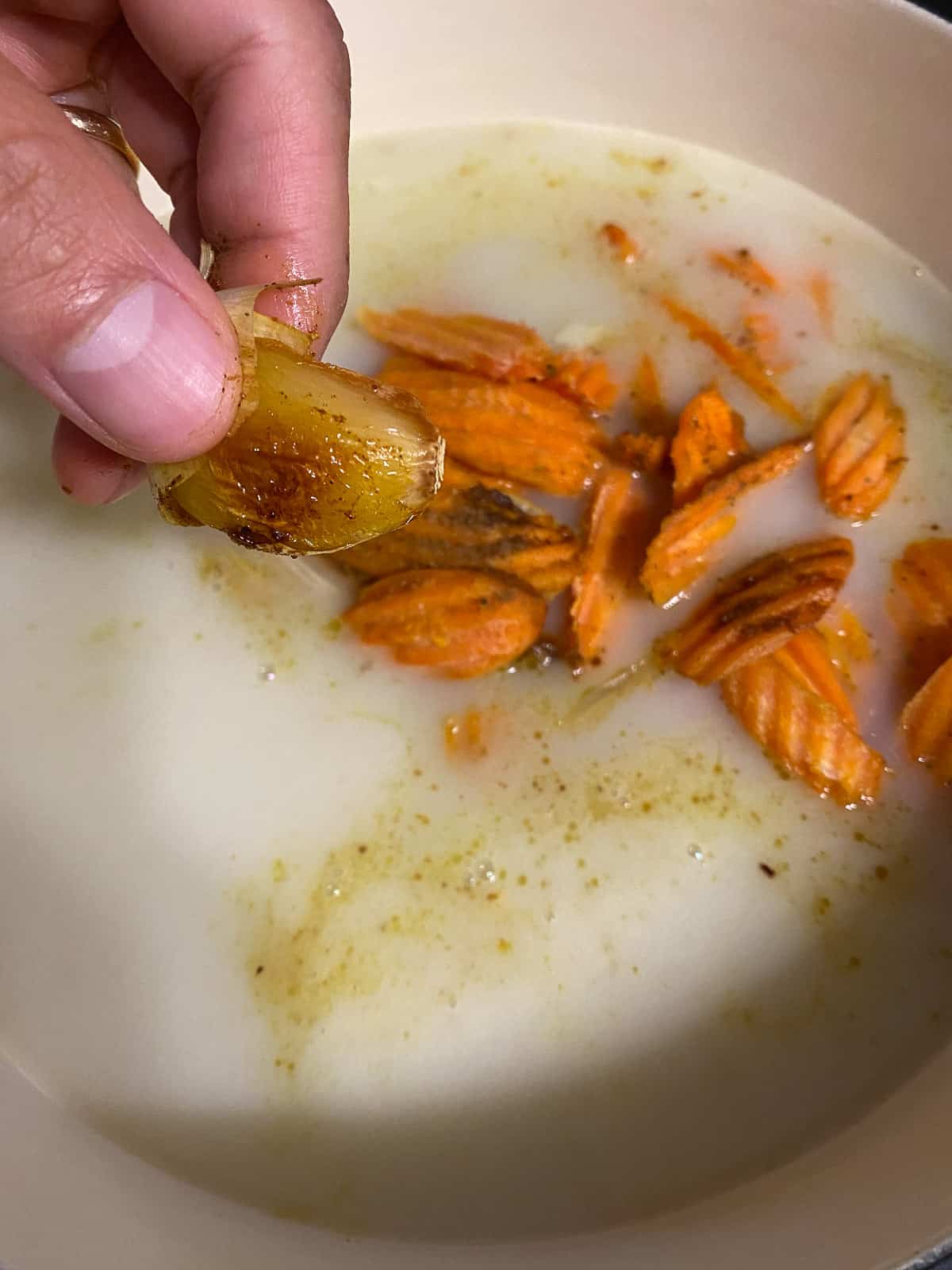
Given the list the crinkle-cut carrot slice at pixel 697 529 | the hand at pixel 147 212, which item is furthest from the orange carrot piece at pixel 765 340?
the hand at pixel 147 212

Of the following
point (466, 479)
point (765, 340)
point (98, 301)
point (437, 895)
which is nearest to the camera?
point (98, 301)

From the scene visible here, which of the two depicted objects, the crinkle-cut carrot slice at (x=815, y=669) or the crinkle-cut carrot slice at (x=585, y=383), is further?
the crinkle-cut carrot slice at (x=585, y=383)

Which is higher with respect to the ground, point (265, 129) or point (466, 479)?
point (265, 129)

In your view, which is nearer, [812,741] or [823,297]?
[812,741]

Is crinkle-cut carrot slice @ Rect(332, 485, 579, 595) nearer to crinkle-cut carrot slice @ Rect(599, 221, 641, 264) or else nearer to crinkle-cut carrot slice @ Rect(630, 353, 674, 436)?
crinkle-cut carrot slice @ Rect(630, 353, 674, 436)

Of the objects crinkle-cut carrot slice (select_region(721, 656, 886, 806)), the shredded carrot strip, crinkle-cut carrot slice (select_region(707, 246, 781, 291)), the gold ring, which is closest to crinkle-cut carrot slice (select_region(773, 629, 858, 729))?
crinkle-cut carrot slice (select_region(721, 656, 886, 806))

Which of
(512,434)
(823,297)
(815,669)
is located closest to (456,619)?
(512,434)

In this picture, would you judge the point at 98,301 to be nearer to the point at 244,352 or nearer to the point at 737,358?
the point at 244,352

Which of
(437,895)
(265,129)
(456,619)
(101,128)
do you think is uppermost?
(265,129)

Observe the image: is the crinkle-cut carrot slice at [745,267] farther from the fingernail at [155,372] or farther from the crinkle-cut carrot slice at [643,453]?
the fingernail at [155,372]
